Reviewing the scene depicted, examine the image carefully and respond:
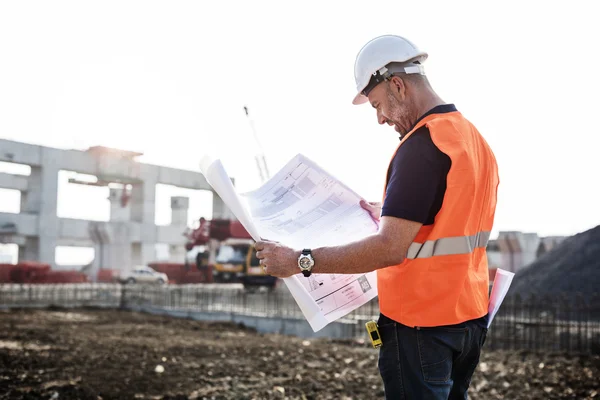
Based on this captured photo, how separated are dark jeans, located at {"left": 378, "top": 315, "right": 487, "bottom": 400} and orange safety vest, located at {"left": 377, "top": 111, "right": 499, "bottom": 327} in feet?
0.15

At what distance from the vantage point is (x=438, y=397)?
205cm

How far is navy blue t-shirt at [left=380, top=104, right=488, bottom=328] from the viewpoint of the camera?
1998 mm

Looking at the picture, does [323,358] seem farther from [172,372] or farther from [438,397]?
[438,397]

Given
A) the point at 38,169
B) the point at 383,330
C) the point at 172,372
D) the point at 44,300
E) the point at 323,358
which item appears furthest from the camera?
the point at 38,169

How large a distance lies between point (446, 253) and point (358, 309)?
1420 cm

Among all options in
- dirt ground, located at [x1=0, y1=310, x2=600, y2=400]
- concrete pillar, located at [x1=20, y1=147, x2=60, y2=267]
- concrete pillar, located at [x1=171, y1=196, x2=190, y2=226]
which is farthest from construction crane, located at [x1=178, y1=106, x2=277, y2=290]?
dirt ground, located at [x1=0, y1=310, x2=600, y2=400]

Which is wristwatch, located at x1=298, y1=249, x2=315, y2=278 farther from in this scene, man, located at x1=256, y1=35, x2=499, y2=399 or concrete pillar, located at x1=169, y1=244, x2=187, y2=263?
concrete pillar, located at x1=169, y1=244, x2=187, y2=263

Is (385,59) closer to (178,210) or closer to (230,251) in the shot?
(230,251)

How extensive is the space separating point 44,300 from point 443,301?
74.8 feet

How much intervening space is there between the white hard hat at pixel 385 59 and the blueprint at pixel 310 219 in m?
0.50

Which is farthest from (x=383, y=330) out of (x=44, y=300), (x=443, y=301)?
(x=44, y=300)

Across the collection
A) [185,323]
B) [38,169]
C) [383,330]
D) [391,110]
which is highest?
[38,169]

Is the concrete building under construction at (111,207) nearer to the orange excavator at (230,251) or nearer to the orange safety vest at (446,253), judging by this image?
the orange excavator at (230,251)

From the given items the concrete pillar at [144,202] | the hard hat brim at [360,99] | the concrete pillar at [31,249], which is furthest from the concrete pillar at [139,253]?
the hard hat brim at [360,99]
